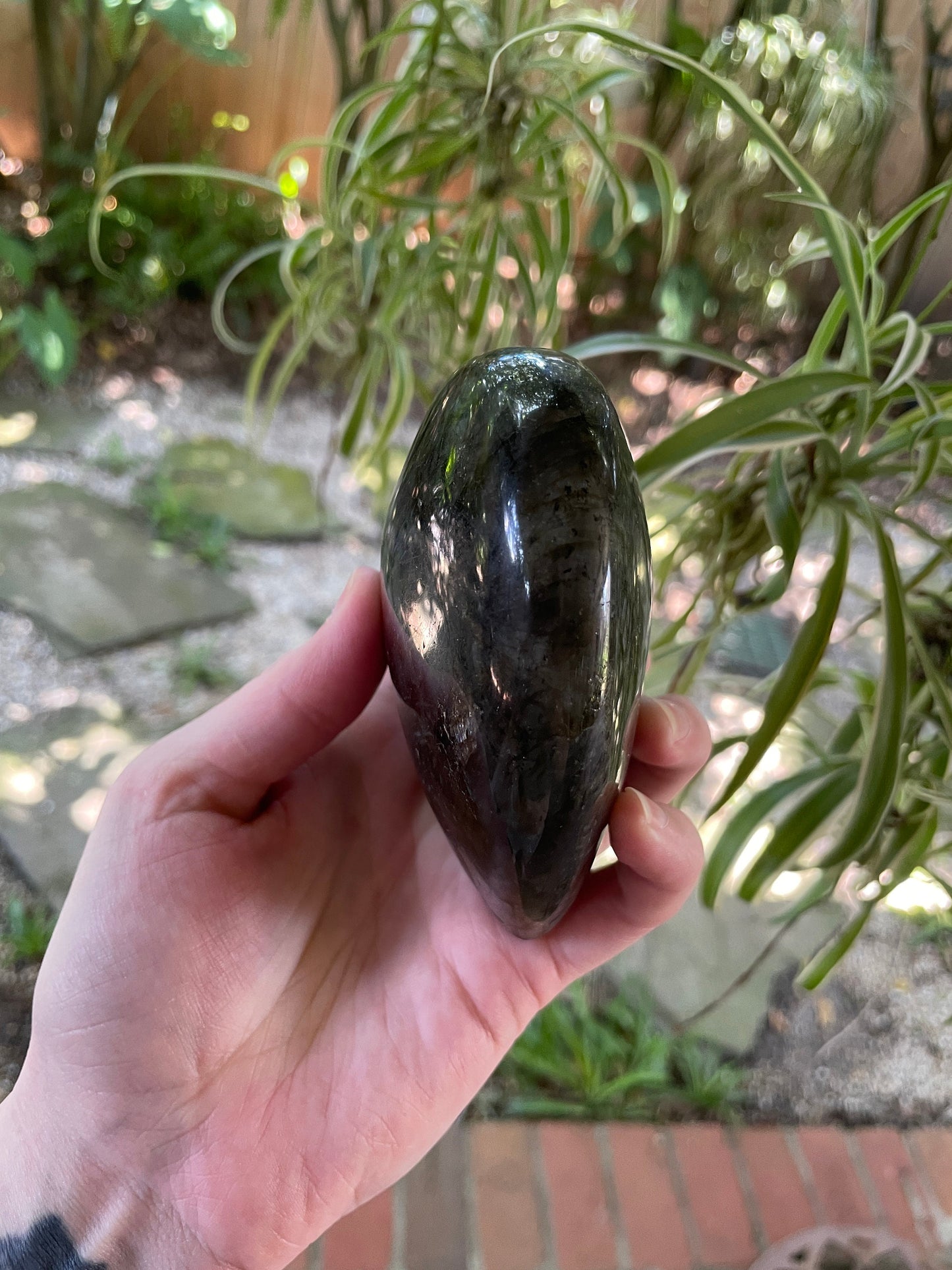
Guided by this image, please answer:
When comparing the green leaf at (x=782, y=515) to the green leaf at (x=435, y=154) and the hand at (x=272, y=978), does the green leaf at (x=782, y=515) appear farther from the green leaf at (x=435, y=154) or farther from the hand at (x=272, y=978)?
the green leaf at (x=435, y=154)

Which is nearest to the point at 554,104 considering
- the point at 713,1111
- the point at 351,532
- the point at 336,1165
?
the point at 336,1165

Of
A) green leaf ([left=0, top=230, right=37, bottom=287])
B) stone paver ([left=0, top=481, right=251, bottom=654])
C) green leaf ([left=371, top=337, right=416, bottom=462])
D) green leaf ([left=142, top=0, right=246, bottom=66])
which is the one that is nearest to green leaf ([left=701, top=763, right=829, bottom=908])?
green leaf ([left=371, top=337, right=416, bottom=462])

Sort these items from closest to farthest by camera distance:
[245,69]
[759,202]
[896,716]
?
[896,716], [759,202], [245,69]

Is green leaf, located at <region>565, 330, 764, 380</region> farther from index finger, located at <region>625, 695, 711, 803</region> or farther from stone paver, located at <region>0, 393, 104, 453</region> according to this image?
stone paver, located at <region>0, 393, 104, 453</region>

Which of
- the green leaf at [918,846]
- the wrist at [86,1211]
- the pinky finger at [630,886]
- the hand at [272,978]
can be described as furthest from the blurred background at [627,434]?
the wrist at [86,1211]

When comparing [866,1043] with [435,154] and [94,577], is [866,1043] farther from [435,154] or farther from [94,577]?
[94,577]

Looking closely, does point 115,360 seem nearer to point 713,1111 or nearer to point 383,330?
point 383,330
